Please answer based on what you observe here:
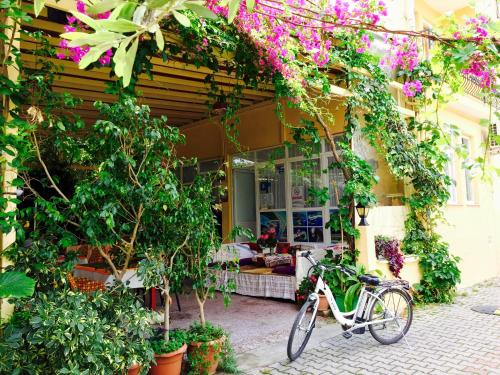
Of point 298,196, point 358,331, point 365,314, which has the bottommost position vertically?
point 358,331

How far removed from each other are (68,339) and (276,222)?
6.53m

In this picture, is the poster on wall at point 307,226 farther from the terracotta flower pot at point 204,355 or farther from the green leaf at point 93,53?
the green leaf at point 93,53

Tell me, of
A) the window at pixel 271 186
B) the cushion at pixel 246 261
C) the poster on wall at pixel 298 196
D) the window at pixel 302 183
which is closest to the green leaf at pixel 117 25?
the cushion at pixel 246 261

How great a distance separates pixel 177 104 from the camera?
777cm

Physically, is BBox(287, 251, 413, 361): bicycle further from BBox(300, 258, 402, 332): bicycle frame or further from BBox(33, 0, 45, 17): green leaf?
BBox(33, 0, 45, 17): green leaf

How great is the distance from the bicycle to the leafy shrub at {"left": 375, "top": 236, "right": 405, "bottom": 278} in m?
1.46

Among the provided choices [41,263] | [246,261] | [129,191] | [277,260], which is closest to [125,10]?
[129,191]

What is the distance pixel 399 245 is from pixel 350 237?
4.00 ft

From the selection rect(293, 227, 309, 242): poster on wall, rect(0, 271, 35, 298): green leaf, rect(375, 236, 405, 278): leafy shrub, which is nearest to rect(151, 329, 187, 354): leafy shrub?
rect(0, 271, 35, 298): green leaf

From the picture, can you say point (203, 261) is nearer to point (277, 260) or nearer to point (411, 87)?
point (277, 260)

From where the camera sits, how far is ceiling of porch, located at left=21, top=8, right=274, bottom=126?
4.61 meters

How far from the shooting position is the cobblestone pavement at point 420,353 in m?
3.72

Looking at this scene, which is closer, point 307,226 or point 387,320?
point 387,320

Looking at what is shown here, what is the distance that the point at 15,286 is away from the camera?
221 centimetres
